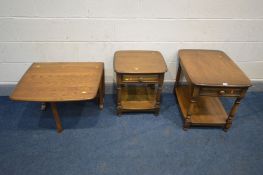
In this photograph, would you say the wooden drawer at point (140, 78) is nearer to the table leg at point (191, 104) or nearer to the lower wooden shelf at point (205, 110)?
the table leg at point (191, 104)

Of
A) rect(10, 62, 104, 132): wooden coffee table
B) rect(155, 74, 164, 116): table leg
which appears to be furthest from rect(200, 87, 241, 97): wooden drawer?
rect(10, 62, 104, 132): wooden coffee table

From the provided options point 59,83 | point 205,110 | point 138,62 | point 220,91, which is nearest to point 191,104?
point 220,91

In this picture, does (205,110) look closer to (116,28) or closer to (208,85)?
(208,85)

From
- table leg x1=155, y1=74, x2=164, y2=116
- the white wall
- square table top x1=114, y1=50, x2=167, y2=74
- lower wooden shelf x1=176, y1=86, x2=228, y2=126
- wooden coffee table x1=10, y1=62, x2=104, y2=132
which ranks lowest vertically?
lower wooden shelf x1=176, y1=86, x2=228, y2=126

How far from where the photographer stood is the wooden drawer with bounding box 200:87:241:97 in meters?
1.63

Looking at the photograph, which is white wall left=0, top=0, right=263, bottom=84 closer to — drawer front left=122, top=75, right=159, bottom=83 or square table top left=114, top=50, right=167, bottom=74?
square table top left=114, top=50, right=167, bottom=74

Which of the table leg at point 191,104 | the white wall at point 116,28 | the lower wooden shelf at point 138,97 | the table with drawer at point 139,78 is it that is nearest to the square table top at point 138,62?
the table with drawer at point 139,78

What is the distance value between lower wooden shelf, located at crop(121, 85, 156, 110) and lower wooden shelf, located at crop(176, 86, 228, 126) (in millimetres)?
277

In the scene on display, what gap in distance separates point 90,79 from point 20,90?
0.51m

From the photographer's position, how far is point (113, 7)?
6.10 feet

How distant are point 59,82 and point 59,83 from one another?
15mm

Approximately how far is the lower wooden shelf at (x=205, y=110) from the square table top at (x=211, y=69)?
436 millimetres

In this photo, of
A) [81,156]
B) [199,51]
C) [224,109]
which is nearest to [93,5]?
[199,51]

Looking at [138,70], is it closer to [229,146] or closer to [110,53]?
[110,53]
